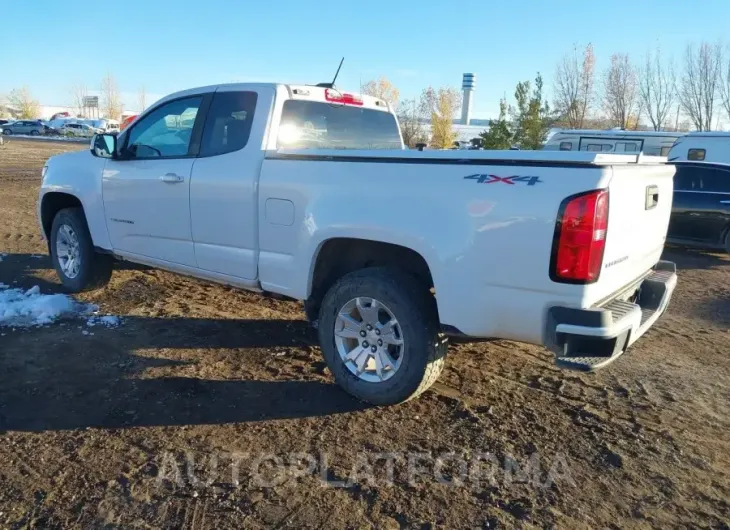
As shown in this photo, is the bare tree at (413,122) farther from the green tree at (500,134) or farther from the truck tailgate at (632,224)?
the truck tailgate at (632,224)

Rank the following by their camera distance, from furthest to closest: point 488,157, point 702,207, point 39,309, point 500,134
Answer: point 500,134
point 702,207
point 39,309
point 488,157

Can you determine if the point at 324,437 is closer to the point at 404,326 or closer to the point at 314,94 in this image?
the point at 404,326

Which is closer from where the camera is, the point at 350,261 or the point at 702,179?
the point at 350,261

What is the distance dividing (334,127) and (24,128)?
226 feet

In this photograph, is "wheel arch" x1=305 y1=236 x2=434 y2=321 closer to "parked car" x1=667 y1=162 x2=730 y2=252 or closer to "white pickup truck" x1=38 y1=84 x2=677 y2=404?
"white pickup truck" x1=38 y1=84 x2=677 y2=404

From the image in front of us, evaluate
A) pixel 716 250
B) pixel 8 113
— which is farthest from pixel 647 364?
pixel 8 113

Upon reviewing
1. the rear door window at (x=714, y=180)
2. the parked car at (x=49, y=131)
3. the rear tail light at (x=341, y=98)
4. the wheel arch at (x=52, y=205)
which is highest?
the parked car at (x=49, y=131)

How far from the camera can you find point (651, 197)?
11.7ft

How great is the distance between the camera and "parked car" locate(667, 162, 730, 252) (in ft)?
31.5

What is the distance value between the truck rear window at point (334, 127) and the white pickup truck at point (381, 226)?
0.01m

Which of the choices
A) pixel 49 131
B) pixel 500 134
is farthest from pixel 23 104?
pixel 500 134

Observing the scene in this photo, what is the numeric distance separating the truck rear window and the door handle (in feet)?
2.98

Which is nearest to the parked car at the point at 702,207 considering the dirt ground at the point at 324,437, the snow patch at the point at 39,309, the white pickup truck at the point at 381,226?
the dirt ground at the point at 324,437

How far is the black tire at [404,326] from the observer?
11.6ft
